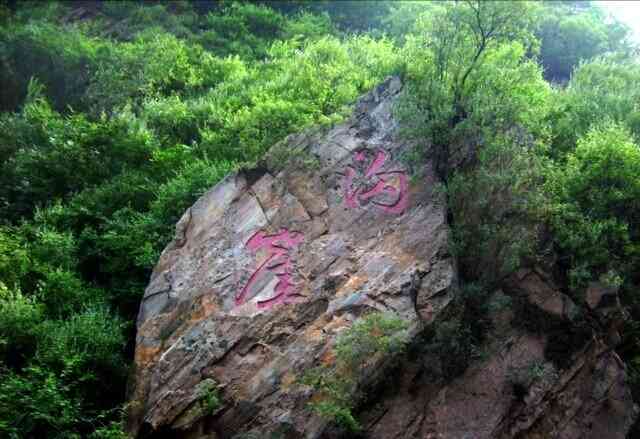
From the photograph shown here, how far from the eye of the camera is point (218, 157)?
12.8 metres

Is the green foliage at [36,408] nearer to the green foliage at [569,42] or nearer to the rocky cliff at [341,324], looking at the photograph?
the rocky cliff at [341,324]

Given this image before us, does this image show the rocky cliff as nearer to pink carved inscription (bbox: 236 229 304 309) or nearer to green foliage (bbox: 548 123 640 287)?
pink carved inscription (bbox: 236 229 304 309)

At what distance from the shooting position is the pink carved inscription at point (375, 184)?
9.53 m

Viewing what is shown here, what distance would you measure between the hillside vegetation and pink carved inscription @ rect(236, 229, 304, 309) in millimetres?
1972

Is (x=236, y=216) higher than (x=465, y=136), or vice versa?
(x=465, y=136)

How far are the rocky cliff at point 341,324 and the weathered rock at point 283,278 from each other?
0.07 feet

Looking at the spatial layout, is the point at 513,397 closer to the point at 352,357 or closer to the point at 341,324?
the point at 352,357

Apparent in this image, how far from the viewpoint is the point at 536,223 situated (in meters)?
9.06

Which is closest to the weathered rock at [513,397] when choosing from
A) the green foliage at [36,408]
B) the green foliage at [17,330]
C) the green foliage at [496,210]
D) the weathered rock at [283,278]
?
the weathered rock at [283,278]

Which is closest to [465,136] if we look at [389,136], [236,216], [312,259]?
[389,136]

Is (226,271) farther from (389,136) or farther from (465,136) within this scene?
(465,136)

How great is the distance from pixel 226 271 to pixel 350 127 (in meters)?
3.66

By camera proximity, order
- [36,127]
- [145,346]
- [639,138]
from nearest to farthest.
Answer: [145,346] → [639,138] → [36,127]

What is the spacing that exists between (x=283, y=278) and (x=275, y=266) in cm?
29
